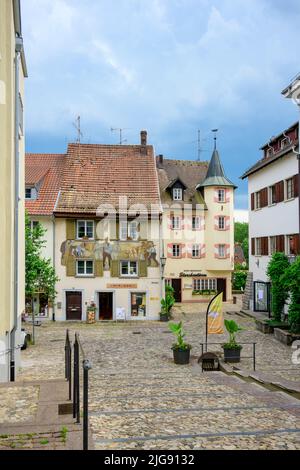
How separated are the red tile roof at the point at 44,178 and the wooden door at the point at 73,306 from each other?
18.4 ft

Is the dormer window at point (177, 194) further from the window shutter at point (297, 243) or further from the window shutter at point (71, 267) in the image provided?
the window shutter at point (297, 243)

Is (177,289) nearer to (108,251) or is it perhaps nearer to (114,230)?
(108,251)

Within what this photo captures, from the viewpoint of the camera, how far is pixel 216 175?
137 feet

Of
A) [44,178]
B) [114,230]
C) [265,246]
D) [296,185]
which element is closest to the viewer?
[296,185]

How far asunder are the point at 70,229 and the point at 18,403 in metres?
22.6

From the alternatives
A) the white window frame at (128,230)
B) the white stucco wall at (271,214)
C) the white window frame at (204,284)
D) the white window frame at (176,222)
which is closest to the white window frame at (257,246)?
the white stucco wall at (271,214)

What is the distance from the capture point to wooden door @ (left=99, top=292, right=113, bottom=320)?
31234 millimetres

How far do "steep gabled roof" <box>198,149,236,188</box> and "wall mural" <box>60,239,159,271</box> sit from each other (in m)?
12.2

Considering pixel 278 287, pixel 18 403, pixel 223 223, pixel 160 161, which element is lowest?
pixel 18 403

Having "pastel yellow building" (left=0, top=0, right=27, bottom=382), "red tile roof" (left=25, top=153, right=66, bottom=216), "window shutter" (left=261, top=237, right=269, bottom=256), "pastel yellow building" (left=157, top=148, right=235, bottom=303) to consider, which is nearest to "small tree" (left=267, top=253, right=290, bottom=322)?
"window shutter" (left=261, top=237, right=269, bottom=256)

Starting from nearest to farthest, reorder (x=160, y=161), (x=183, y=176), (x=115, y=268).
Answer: (x=115, y=268) < (x=183, y=176) < (x=160, y=161)

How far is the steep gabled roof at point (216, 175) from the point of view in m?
41.2

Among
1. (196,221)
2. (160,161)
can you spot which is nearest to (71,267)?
(196,221)
